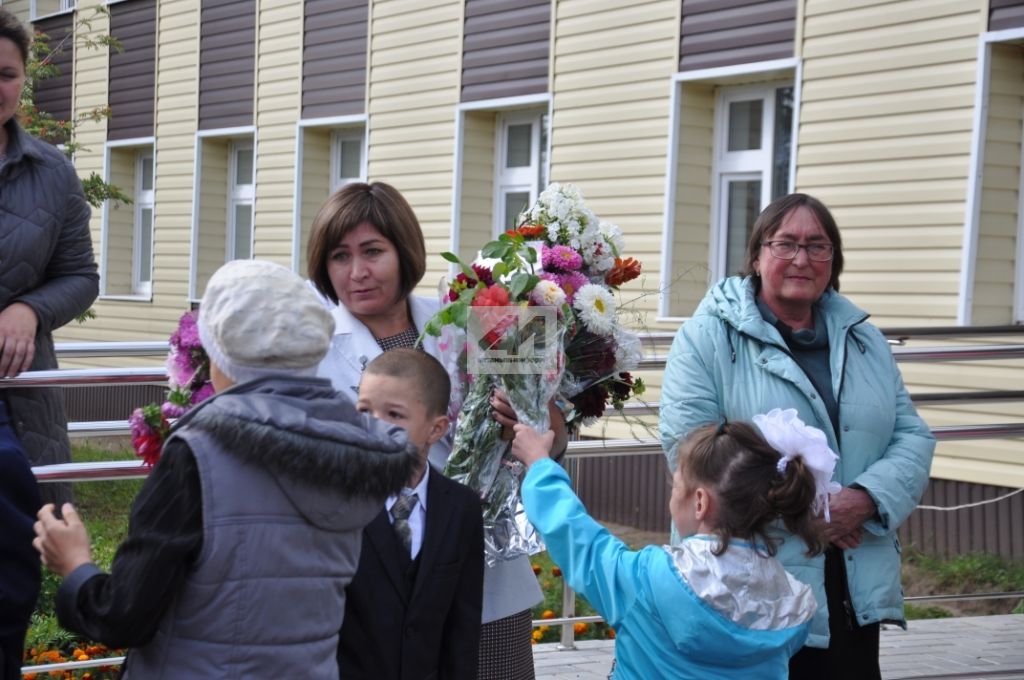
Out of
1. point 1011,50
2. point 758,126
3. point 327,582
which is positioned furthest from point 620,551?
point 758,126

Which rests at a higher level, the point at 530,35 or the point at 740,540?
the point at 530,35

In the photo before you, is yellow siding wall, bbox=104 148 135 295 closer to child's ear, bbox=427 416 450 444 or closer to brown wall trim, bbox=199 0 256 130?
brown wall trim, bbox=199 0 256 130

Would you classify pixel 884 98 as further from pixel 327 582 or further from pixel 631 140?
pixel 327 582

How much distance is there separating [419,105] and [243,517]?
34.1 feet

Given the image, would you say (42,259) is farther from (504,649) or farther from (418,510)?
(504,649)

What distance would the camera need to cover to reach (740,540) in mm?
2975

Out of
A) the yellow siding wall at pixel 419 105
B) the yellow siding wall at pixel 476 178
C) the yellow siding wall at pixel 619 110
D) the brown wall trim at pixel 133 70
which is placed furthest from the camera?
the brown wall trim at pixel 133 70

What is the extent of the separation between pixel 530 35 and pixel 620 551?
872 centimetres

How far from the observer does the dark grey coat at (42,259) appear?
342cm

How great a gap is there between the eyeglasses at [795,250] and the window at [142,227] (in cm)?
1468

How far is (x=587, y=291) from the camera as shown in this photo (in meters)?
3.15

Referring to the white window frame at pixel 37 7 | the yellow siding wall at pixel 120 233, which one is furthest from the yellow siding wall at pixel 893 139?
Result: the white window frame at pixel 37 7

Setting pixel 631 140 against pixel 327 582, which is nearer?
pixel 327 582

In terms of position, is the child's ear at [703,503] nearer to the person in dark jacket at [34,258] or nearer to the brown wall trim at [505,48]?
the person in dark jacket at [34,258]
